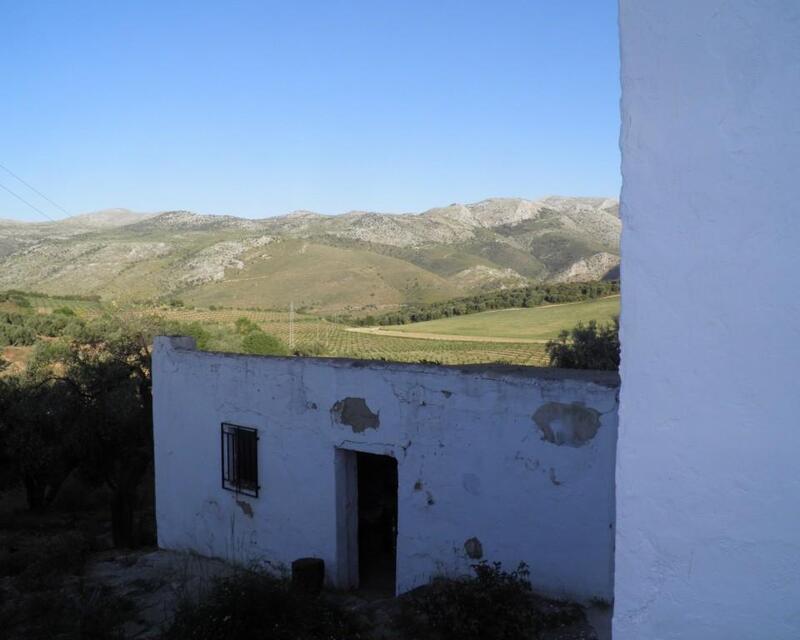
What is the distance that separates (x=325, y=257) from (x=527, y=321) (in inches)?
1529

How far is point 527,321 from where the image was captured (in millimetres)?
31031

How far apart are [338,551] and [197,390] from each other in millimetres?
2658

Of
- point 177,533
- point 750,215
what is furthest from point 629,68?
point 177,533

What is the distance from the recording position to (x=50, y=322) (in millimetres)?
27062

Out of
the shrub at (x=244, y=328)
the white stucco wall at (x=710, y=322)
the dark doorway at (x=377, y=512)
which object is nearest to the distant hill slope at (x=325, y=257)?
the shrub at (x=244, y=328)

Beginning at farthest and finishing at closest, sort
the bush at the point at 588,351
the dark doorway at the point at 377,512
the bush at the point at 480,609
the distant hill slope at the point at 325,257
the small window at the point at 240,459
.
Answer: the distant hill slope at the point at 325,257
the bush at the point at 588,351
the dark doorway at the point at 377,512
the small window at the point at 240,459
the bush at the point at 480,609

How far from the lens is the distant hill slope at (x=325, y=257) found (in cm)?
5775

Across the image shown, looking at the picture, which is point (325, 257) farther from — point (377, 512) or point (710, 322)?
point (710, 322)

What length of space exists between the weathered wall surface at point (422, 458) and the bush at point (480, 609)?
552 mm

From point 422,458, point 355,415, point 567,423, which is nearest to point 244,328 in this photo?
point 355,415

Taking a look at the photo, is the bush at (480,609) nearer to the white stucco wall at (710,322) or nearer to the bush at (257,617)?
the bush at (257,617)

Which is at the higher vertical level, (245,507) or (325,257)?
(325,257)

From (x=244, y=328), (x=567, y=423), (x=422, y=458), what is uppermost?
(x=567, y=423)

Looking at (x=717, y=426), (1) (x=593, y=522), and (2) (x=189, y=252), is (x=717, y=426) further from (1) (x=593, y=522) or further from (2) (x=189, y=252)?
(2) (x=189, y=252)
